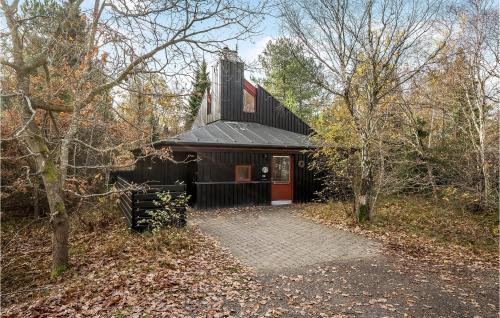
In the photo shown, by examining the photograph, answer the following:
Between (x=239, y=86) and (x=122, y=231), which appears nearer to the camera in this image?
(x=122, y=231)

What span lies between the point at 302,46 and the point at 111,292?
9.23m

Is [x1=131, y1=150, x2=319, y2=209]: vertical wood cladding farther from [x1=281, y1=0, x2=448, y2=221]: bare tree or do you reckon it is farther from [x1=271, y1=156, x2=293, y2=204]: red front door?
[x1=281, y1=0, x2=448, y2=221]: bare tree

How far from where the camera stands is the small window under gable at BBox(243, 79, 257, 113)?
1487 centimetres

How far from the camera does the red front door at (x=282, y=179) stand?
13211mm

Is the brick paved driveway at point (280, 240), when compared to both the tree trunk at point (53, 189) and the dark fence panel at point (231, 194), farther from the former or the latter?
the tree trunk at point (53, 189)

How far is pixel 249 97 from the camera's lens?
15.0 metres

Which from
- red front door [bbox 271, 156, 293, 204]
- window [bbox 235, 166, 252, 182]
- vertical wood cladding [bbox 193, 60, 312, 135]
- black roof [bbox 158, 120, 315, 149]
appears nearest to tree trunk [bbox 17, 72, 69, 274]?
black roof [bbox 158, 120, 315, 149]

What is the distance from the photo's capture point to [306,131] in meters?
16.0

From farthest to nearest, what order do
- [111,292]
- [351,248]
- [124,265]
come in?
[351,248] < [124,265] < [111,292]


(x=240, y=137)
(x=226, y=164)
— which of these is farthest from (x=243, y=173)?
(x=240, y=137)

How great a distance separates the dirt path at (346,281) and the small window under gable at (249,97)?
26.7ft

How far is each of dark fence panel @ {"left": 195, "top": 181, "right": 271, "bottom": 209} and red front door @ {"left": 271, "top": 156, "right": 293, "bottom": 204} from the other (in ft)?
1.37

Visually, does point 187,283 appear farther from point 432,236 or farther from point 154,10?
point 432,236

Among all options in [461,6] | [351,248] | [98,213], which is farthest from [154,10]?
[461,6]
